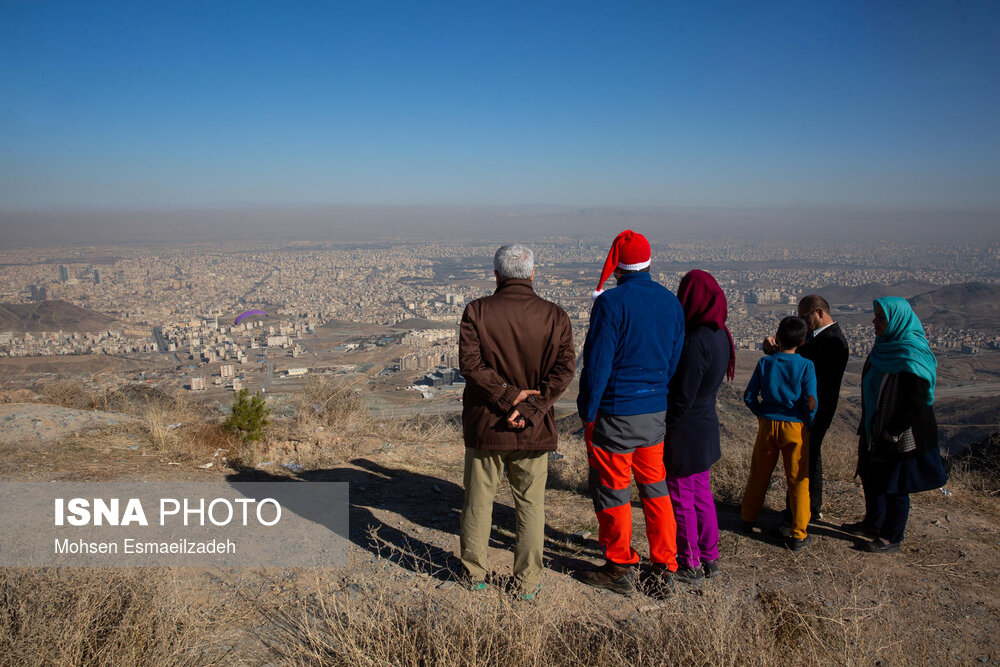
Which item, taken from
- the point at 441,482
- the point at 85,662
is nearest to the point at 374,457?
the point at 441,482

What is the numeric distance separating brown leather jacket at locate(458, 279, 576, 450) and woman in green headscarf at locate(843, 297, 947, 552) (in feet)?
7.52

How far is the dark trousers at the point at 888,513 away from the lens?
12.2ft

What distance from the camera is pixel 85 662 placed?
2.04 meters

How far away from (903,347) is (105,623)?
15.1 feet

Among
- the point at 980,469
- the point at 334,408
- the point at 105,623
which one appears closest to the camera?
the point at 105,623

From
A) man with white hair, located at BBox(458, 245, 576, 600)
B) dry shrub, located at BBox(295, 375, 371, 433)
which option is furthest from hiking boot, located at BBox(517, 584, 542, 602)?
dry shrub, located at BBox(295, 375, 371, 433)

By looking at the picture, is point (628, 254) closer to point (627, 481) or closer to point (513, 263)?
point (513, 263)

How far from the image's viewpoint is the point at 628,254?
3020mm

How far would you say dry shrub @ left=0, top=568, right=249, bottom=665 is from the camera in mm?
2039

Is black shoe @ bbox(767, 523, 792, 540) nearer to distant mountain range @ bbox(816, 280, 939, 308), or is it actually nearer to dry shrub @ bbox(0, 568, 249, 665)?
dry shrub @ bbox(0, 568, 249, 665)

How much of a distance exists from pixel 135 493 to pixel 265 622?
239 cm

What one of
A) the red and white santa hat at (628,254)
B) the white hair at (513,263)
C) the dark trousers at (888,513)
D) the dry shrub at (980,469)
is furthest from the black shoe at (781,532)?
the white hair at (513,263)

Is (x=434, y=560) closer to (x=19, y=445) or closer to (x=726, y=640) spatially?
(x=726, y=640)

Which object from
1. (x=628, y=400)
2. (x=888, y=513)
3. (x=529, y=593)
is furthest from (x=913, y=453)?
(x=529, y=593)
